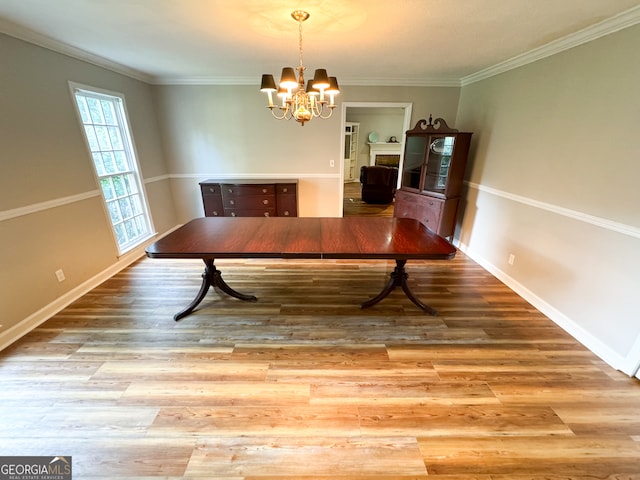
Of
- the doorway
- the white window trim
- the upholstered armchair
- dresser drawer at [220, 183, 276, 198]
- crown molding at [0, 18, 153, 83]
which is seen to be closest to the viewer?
crown molding at [0, 18, 153, 83]

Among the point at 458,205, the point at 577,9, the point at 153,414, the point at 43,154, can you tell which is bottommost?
the point at 153,414

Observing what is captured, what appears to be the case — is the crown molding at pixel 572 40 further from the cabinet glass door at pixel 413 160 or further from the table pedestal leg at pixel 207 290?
the table pedestal leg at pixel 207 290

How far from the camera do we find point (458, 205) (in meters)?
3.61

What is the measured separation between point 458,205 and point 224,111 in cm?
368

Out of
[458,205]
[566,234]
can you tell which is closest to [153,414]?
[566,234]

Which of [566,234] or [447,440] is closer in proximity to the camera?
[447,440]

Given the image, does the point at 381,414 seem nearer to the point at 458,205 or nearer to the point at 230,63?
the point at 458,205

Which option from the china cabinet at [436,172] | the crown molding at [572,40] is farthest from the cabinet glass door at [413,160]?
the crown molding at [572,40]

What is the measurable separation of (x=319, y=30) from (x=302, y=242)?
1697 millimetres

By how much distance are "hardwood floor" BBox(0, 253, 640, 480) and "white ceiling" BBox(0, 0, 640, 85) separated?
2.27 m

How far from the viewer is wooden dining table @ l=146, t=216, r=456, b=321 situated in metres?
1.85

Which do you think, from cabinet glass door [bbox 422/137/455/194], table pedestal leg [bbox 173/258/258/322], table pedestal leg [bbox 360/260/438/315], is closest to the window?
table pedestal leg [bbox 173/258/258/322]

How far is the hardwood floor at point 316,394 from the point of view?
50.0 inches

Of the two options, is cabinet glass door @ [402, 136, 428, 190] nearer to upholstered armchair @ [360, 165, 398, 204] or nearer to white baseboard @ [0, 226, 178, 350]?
upholstered armchair @ [360, 165, 398, 204]
